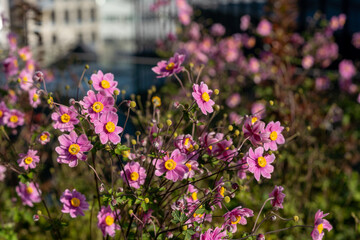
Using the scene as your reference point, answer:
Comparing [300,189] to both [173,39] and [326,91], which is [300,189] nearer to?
[326,91]

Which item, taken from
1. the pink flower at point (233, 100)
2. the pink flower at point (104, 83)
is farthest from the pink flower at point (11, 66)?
the pink flower at point (233, 100)

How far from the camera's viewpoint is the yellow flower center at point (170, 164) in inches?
50.6

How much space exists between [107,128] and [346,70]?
11.3 ft

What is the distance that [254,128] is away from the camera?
1343 mm

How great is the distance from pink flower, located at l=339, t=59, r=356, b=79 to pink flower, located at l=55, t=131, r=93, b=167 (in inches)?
133

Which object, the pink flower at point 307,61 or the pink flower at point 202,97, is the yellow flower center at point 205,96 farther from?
the pink flower at point 307,61

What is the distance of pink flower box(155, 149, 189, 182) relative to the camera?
1.27m

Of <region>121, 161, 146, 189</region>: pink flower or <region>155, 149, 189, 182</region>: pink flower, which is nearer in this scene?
<region>155, 149, 189, 182</region>: pink flower

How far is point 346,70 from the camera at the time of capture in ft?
13.3

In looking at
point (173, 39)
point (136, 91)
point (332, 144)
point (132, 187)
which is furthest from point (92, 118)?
point (136, 91)

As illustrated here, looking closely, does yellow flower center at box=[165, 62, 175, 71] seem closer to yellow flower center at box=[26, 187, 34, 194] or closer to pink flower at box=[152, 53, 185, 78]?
pink flower at box=[152, 53, 185, 78]

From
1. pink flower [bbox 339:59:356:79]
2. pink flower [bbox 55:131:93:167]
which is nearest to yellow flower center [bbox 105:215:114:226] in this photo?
pink flower [bbox 55:131:93:167]

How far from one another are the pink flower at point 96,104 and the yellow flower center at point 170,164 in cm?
25

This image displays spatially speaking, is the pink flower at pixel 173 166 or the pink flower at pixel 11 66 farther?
the pink flower at pixel 11 66
